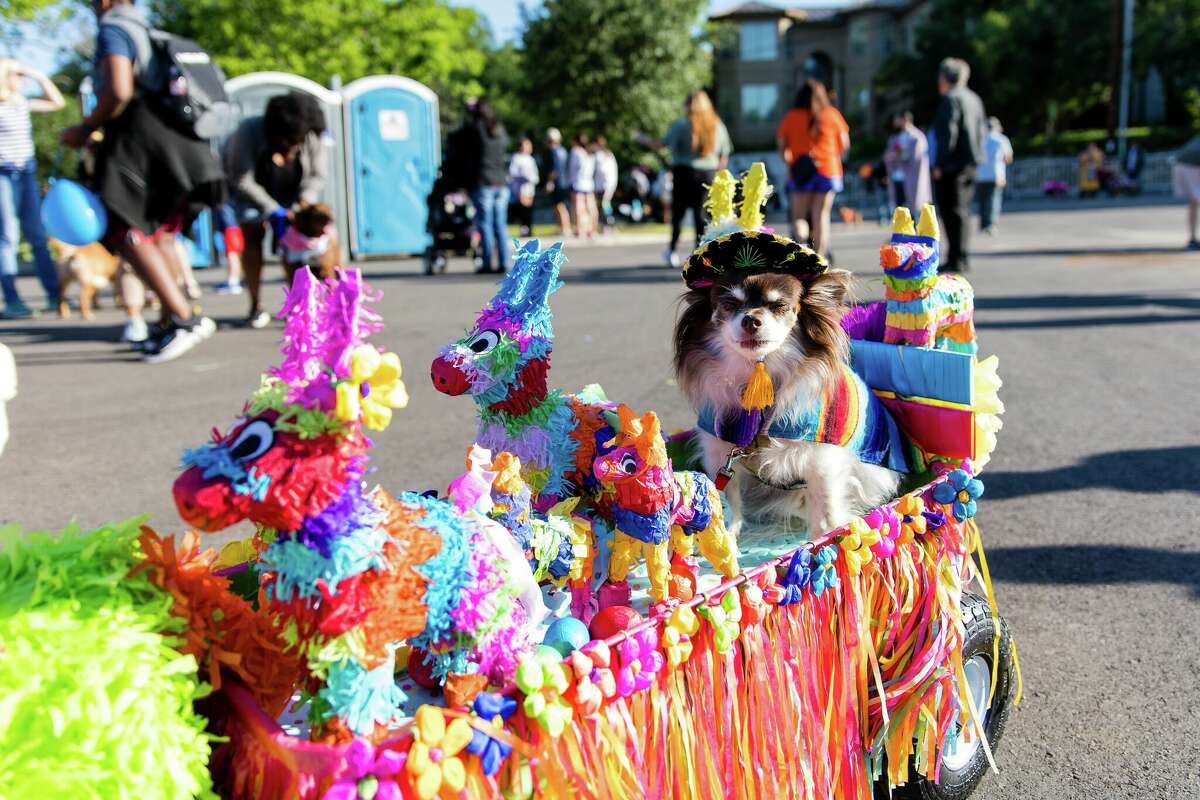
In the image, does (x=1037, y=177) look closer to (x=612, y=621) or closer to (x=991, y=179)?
(x=991, y=179)

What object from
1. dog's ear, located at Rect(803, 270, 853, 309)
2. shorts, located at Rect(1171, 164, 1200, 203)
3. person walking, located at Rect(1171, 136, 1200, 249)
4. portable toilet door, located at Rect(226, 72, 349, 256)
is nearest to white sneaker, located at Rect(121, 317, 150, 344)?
portable toilet door, located at Rect(226, 72, 349, 256)

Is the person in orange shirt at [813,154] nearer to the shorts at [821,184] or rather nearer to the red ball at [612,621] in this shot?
the shorts at [821,184]

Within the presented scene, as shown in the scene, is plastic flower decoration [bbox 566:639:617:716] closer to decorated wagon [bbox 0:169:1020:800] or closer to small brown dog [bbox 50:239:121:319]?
decorated wagon [bbox 0:169:1020:800]

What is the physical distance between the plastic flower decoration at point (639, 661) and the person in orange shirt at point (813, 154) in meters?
7.59

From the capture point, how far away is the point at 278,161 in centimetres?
759

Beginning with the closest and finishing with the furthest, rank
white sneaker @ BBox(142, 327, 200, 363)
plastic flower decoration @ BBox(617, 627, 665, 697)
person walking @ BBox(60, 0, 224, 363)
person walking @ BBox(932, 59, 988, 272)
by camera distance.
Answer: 1. plastic flower decoration @ BBox(617, 627, 665, 697)
2. person walking @ BBox(60, 0, 224, 363)
3. white sneaker @ BBox(142, 327, 200, 363)
4. person walking @ BBox(932, 59, 988, 272)

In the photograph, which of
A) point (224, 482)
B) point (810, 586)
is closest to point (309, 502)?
point (224, 482)

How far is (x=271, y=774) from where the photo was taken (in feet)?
4.52

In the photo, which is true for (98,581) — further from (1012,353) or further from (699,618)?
(1012,353)

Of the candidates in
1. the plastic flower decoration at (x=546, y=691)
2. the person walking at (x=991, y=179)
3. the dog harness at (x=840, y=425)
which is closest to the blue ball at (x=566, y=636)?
the plastic flower decoration at (x=546, y=691)

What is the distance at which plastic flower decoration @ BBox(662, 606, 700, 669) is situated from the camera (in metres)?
1.76

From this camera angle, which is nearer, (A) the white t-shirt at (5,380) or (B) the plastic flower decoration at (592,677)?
(B) the plastic flower decoration at (592,677)

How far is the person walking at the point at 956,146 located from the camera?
32.2ft

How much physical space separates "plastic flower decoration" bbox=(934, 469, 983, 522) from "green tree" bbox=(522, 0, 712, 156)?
3181cm
